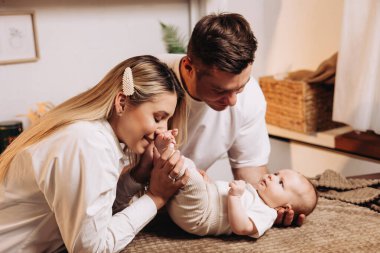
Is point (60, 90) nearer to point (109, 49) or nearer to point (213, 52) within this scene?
point (109, 49)

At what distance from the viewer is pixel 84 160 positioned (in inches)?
45.8

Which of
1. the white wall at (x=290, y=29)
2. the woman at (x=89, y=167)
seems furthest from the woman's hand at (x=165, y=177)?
the white wall at (x=290, y=29)

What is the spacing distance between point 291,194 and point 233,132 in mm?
462

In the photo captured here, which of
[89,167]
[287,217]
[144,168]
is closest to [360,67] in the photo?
[287,217]

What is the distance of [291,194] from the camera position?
155cm

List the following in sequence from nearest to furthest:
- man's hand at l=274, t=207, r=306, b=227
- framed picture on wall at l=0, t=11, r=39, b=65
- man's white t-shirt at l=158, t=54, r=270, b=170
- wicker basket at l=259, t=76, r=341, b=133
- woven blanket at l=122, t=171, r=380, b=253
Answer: woven blanket at l=122, t=171, r=380, b=253, man's hand at l=274, t=207, r=306, b=227, man's white t-shirt at l=158, t=54, r=270, b=170, framed picture on wall at l=0, t=11, r=39, b=65, wicker basket at l=259, t=76, r=341, b=133

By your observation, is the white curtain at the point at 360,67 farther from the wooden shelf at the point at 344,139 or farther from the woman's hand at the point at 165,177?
the woman's hand at the point at 165,177

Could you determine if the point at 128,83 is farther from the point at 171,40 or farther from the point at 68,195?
the point at 171,40

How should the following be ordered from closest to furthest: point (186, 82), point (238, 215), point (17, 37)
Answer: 1. point (238, 215)
2. point (186, 82)
3. point (17, 37)

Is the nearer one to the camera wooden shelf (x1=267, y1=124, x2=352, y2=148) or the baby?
the baby

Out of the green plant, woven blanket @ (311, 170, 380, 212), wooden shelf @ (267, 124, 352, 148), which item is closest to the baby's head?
woven blanket @ (311, 170, 380, 212)

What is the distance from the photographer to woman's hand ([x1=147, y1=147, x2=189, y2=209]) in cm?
137

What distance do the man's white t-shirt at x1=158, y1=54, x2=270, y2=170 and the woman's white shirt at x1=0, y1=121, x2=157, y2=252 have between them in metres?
0.61

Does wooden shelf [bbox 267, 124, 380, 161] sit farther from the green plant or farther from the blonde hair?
the blonde hair
